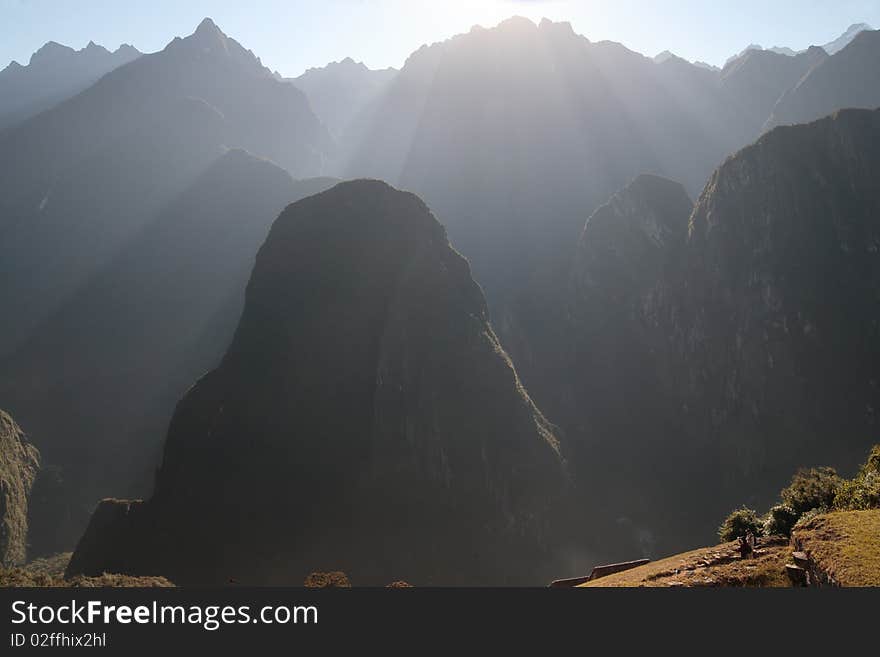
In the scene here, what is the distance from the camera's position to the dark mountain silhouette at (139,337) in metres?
88.6

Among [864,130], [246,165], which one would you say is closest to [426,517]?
[864,130]

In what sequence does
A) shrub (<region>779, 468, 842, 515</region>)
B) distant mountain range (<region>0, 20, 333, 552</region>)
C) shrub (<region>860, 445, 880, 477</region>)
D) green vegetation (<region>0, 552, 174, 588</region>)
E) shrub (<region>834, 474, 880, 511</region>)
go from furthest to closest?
distant mountain range (<region>0, 20, 333, 552</region>), green vegetation (<region>0, 552, 174, 588</region>), shrub (<region>860, 445, 880, 477</region>), shrub (<region>779, 468, 842, 515</region>), shrub (<region>834, 474, 880, 511</region>)

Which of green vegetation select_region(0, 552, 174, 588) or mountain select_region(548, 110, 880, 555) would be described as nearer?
green vegetation select_region(0, 552, 174, 588)

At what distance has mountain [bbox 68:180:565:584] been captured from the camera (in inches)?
1971

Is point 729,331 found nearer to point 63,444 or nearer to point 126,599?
point 126,599

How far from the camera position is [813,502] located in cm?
2019

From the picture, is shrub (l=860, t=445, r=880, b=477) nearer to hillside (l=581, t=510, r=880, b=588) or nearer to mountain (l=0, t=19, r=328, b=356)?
hillside (l=581, t=510, r=880, b=588)

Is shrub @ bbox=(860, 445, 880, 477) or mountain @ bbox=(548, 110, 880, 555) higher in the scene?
mountain @ bbox=(548, 110, 880, 555)

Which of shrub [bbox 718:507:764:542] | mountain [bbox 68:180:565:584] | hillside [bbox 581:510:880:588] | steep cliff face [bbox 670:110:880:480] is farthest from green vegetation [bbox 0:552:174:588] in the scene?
steep cliff face [bbox 670:110:880:480]

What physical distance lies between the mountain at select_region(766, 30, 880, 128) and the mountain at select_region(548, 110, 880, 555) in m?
81.1

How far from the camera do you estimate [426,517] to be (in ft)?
171

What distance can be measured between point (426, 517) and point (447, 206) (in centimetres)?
10026

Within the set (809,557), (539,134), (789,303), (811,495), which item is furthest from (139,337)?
(809,557)

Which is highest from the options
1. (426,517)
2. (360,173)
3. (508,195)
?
(360,173)
